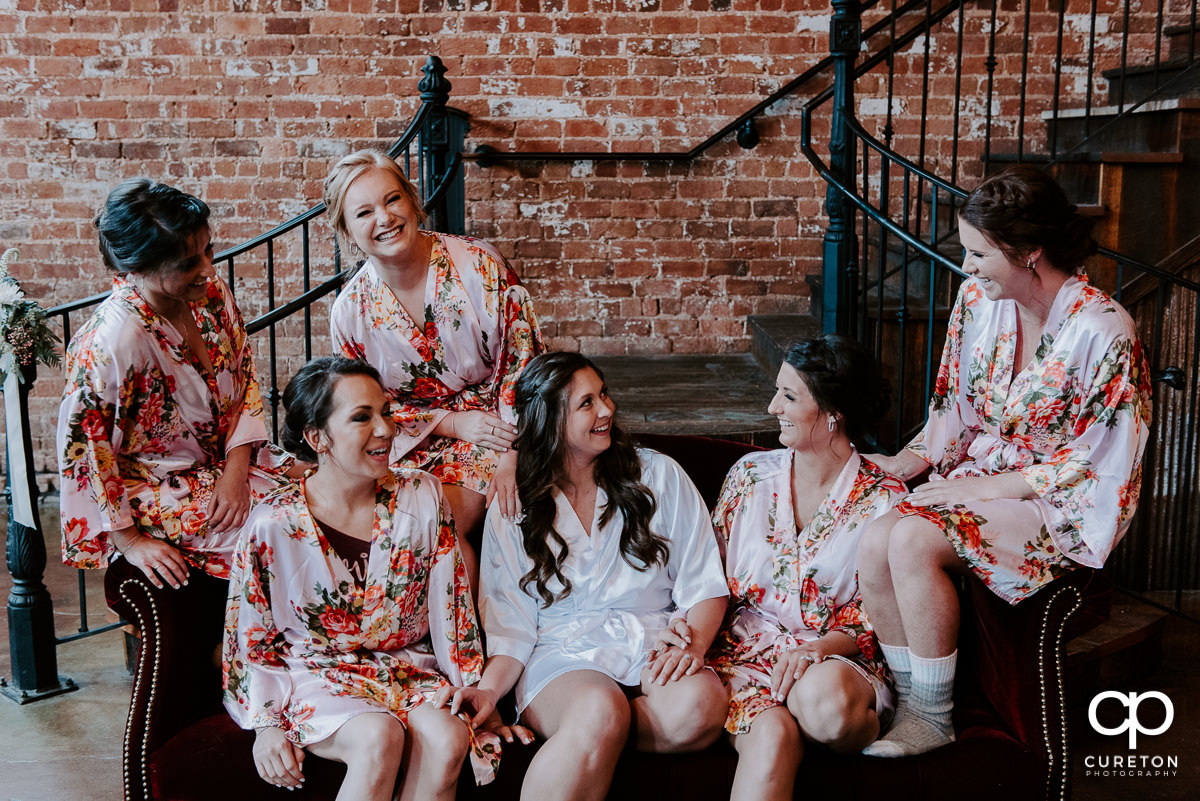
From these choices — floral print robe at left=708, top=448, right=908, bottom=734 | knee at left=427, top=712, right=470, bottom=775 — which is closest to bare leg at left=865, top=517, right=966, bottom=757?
floral print robe at left=708, top=448, right=908, bottom=734

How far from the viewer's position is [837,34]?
11.1 feet

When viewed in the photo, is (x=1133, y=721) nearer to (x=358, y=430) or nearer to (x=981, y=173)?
(x=358, y=430)

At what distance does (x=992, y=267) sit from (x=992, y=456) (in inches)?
17.0

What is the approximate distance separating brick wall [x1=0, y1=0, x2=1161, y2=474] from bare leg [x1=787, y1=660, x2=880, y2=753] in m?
3.03

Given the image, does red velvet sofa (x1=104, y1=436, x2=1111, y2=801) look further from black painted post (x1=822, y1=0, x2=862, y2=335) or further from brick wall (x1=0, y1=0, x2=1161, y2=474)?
brick wall (x1=0, y1=0, x2=1161, y2=474)

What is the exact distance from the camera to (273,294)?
4.36 m

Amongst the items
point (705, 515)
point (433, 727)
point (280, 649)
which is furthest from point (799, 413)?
point (280, 649)

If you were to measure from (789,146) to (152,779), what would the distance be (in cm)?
372

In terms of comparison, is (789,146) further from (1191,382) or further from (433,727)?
(433,727)

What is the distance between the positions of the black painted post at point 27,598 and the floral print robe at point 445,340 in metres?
1.05

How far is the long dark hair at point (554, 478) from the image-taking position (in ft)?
7.68

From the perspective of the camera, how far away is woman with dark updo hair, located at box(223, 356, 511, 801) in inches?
82.6

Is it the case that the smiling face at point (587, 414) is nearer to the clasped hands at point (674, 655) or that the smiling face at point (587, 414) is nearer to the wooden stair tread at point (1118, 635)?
the clasped hands at point (674, 655)

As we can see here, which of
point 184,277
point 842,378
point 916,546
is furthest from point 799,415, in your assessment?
point 184,277
